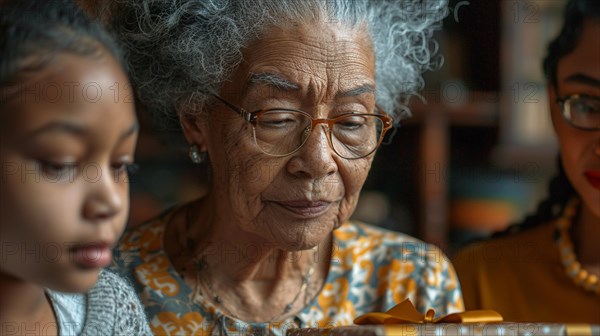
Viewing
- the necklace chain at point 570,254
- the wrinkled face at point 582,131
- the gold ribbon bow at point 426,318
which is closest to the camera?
the gold ribbon bow at point 426,318

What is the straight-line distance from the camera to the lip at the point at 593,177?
56.8 inches

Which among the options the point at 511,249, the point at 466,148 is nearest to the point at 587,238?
the point at 511,249

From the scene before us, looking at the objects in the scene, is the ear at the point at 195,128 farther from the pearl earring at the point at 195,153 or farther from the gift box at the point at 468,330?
the gift box at the point at 468,330

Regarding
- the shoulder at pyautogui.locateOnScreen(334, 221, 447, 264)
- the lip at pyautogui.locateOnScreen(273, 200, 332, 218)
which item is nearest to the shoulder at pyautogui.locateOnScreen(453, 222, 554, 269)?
the shoulder at pyautogui.locateOnScreen(334, 221, 447, 264)

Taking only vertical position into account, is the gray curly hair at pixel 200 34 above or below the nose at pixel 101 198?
above

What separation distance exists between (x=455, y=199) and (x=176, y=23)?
5.20ft

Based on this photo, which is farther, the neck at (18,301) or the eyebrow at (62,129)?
the neck at (18,301)

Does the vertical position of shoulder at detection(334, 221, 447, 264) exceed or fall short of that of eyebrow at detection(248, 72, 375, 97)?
it falls short

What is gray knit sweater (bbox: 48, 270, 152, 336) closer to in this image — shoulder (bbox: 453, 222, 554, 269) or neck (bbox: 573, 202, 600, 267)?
shoulder (bbox: 453, 222, 554, 269)

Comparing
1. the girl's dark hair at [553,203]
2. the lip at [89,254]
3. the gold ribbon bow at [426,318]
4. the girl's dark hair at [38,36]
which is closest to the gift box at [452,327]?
the gold ribbon bow at [426,318]

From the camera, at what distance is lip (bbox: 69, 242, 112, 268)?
33.2 inches

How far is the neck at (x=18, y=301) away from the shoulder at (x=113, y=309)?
0.07 metres

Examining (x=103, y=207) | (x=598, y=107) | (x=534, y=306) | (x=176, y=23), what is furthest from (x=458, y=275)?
(x=103, y=207)

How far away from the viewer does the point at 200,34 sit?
129 centimetres
